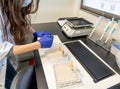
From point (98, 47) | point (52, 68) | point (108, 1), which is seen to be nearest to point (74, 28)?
point (98, 47)

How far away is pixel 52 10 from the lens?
161 centimetres

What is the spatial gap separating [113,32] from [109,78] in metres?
0.47

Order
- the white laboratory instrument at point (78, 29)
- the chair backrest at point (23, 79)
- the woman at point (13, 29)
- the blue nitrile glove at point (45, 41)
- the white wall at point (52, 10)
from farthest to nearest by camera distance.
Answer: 1. the white wall at point (52, 10)
2. the white laboratory instrument at point (78, 29)
3. the blue nitrile glove at point (45, 41)
4. the woman at point (13, 29)
5. the chair backrest at point (23, 79)

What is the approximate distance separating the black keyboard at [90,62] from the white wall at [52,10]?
760 millimetres

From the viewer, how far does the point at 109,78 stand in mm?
680

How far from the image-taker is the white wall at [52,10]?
1.55m

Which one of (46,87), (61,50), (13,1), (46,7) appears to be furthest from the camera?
(46,7)

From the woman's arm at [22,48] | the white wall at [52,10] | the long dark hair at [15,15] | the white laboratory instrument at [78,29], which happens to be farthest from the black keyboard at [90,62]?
the white wall at [52,10]

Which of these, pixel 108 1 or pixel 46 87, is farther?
pixel 108 1

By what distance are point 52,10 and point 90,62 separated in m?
1.05

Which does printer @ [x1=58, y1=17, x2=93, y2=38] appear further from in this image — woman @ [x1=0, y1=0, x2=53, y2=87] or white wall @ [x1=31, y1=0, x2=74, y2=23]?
white wall @ [x1=31, y1=0, x2=74, y2=23]

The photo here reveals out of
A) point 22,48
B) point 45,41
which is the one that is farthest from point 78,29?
point 22,48

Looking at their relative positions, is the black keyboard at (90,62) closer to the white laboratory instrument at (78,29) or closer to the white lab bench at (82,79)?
the white lab bench at (82,79)

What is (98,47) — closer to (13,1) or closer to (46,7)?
(13,1)
